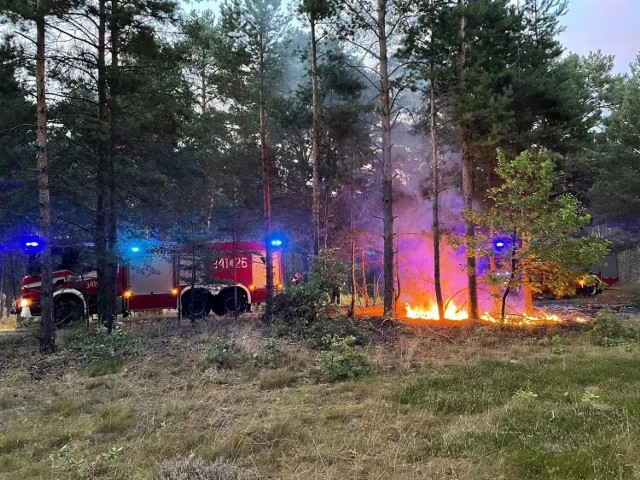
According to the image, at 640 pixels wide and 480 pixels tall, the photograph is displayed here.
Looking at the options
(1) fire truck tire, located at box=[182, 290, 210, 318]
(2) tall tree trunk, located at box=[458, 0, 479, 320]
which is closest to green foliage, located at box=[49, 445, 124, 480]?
(2) tall tree trunk, located at box=[458, 0, 479, 320]

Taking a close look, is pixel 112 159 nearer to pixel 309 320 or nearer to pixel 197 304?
pixel 309 320

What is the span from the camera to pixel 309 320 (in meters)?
11.6

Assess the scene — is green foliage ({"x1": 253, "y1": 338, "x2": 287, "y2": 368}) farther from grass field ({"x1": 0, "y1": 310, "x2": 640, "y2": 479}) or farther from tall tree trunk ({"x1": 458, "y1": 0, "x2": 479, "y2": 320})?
tall tree trunk ({"x1": 458, "y1": 0, "x2": 479, "y2": 320})

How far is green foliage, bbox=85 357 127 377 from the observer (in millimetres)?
7805

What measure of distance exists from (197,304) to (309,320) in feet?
20.9

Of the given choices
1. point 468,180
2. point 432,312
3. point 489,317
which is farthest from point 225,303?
point 468,180

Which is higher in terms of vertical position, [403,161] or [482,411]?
[403,161]

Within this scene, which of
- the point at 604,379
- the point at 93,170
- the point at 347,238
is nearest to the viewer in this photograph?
the point at 604,379

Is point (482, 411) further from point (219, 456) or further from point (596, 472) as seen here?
point (219, 456)

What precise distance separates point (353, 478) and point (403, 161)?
24.2m

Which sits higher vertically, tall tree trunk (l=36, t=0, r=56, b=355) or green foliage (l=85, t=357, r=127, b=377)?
A: tall tree trunk (l=36, t=0, r=56, b=355)

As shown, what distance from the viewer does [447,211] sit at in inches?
768

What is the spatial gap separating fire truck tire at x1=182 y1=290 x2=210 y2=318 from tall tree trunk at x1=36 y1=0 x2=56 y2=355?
6800mm

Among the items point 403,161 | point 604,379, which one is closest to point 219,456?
point 604,379
